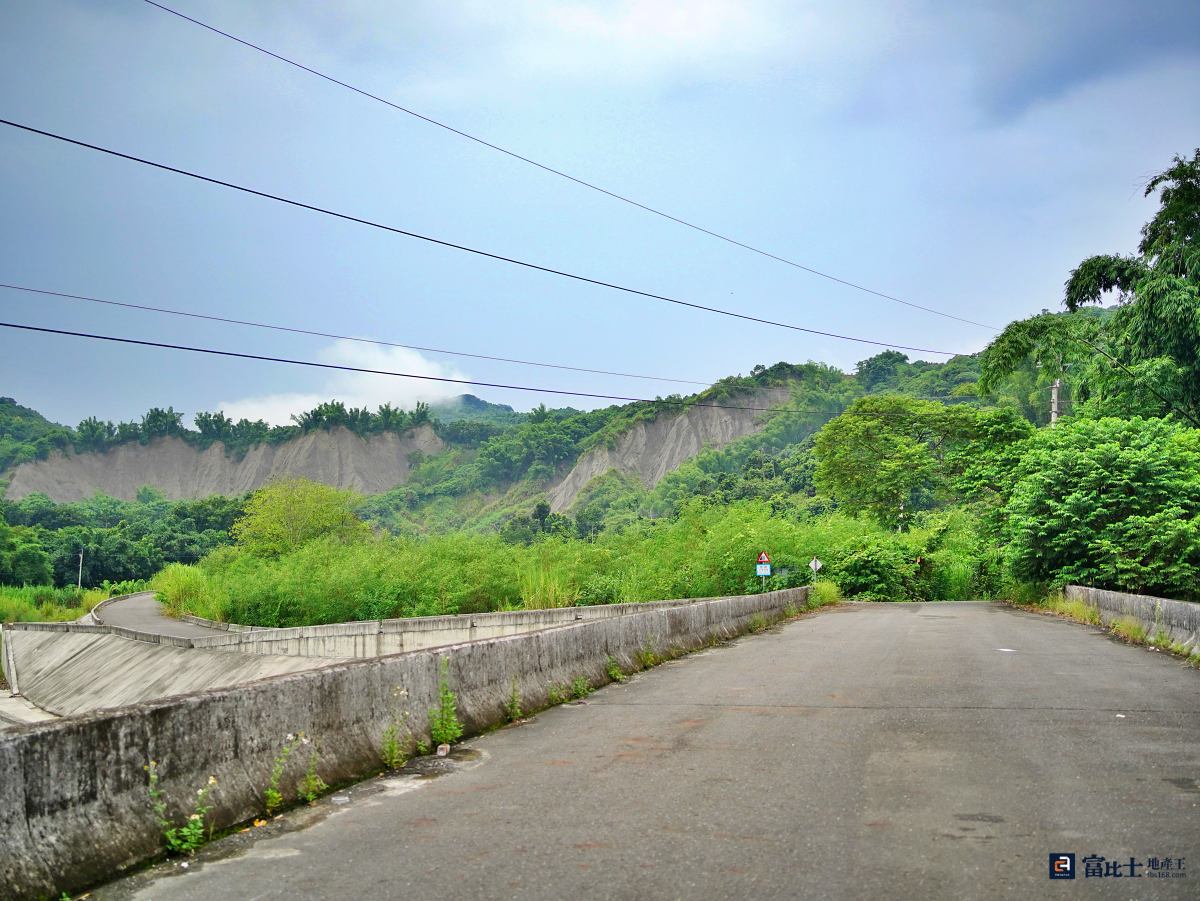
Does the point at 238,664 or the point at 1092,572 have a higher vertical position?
the point at 1092,572

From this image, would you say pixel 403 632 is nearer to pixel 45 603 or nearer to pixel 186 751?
pixel 186 751

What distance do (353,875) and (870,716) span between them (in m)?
6.25

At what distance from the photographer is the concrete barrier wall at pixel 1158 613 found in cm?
1578

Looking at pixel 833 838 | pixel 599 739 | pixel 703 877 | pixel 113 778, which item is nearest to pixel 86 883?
pixel 113 778

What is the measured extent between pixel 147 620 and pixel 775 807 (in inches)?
2564

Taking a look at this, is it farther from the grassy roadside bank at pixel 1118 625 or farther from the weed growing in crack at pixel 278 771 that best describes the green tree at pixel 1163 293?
the weed growing in crack at pixel 278 771

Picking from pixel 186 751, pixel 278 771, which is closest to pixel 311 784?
pixel 278 771

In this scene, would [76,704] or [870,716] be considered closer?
[870,716]

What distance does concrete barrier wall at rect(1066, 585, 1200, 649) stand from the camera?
1578cm

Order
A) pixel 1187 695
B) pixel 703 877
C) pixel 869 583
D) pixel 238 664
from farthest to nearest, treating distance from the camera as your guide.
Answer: pixel 869 583, pixel 238 664, pixel 1187 695, pixel 703 877

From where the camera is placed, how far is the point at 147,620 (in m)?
63.3

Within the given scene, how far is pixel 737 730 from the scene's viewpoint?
9.25 metres

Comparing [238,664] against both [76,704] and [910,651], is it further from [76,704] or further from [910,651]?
[910,651]

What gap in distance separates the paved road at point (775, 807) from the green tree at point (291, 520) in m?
77.1
